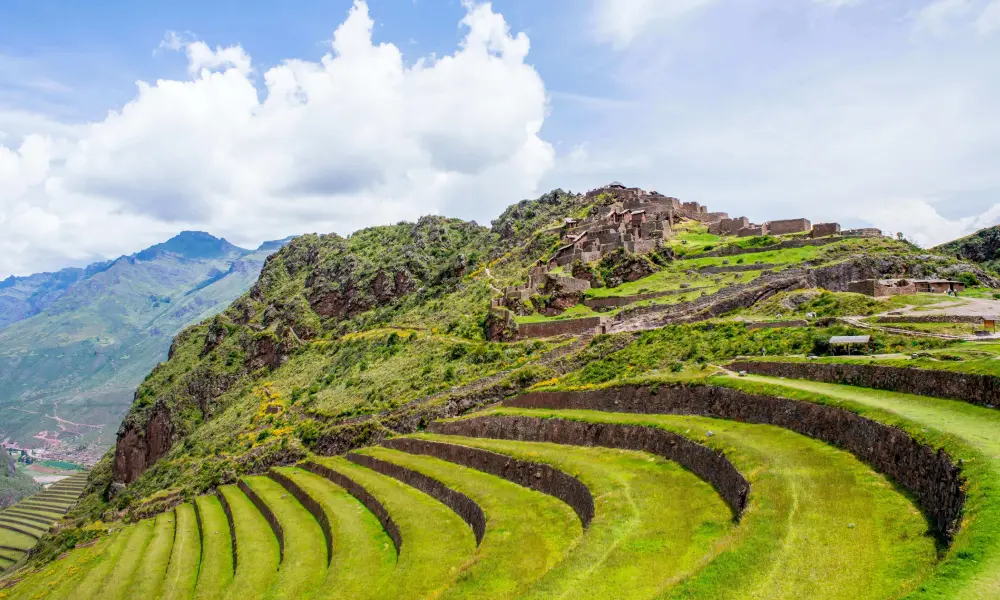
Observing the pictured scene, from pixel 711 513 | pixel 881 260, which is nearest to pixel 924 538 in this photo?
pixel 711 513

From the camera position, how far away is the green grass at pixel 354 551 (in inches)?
875

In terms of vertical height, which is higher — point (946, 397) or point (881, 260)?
point (881, 260)

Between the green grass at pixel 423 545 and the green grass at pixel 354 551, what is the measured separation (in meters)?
0.89

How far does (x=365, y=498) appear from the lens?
33375mm

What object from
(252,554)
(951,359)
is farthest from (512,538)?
(252,554)

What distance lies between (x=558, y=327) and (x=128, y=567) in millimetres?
35287

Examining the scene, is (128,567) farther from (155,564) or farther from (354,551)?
Answer: (354,551)

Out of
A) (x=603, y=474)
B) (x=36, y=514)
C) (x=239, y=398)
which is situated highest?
(x=603, y=474)

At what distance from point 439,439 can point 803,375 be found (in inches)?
867

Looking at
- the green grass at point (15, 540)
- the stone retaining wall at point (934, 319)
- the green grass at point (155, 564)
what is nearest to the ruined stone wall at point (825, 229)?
the stone retaining wall at point (934, 319)

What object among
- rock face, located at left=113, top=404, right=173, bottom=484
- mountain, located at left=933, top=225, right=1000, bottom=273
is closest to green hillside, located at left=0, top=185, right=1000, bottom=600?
rock face, located at left=113, top=404, right=173, bottom=484

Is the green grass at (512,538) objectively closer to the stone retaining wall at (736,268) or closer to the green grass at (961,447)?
the green grass at (961,447)

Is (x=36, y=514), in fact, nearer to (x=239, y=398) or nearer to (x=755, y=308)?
(x=239, y=398)

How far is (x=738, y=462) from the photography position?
18.2 m
